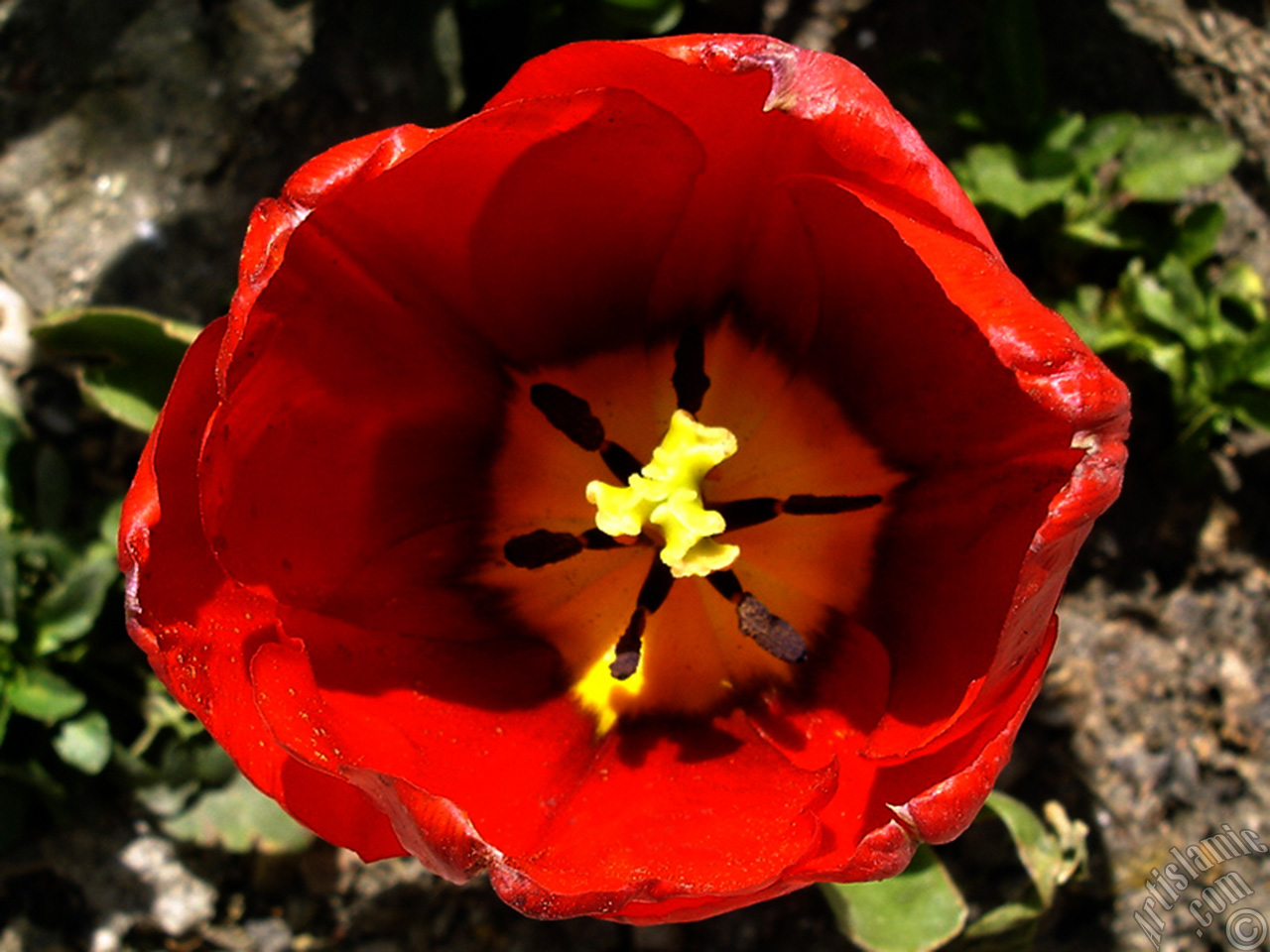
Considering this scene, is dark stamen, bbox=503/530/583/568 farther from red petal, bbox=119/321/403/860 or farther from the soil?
the soil

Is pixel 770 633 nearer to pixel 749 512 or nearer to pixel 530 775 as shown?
pixel 749 512

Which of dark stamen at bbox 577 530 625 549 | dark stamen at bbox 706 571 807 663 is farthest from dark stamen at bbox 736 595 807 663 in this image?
dark stamen at bbox 577 530 625 549

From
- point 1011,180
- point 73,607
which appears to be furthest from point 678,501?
point 73,607

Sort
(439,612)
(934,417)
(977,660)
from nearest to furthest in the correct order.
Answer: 1. (977,660)
2. (934,417)
3. (439,612)

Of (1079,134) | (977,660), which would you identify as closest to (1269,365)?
(1079,134)

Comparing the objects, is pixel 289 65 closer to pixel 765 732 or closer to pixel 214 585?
pixel 214 585
